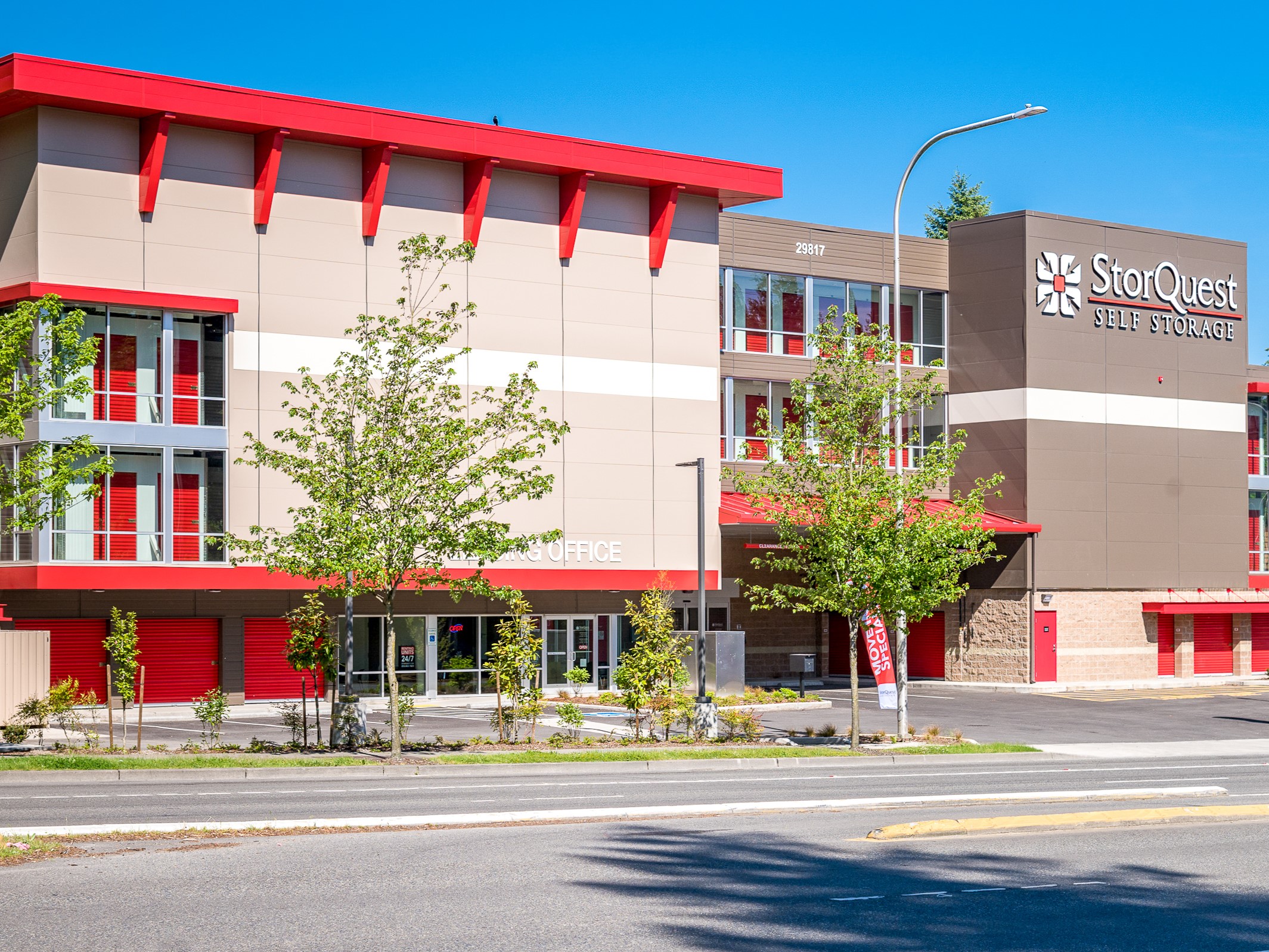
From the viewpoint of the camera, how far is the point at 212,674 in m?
36.6

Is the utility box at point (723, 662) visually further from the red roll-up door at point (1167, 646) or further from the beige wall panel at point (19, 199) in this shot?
the red roll-up door at point (1167, 646)

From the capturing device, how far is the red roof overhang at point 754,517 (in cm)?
4216

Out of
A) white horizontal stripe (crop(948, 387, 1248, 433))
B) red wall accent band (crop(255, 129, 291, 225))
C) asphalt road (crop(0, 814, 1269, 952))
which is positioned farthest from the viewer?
white horizontal stripe (crop(948, 387, 1248, 433))

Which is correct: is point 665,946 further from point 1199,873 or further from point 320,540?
point 320,540

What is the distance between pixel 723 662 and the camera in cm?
3619

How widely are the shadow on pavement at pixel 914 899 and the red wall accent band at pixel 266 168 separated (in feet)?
80.5

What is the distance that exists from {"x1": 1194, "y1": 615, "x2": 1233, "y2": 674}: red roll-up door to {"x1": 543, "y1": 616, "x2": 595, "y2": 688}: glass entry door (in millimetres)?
22275

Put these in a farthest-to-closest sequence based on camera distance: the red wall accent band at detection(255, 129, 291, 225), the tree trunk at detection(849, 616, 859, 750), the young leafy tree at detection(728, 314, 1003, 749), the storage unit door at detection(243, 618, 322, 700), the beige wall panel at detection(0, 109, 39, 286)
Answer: the storage unit door at detection(243, 618, 322, 700) → the red wall accent band at detection(255, 129, 291, 225) → the beige wall panel at detection(0, 109, 39, 286) → the young leafy tree at detection(728, 314, 1003, 749) → the tree trunk at detection(849, 616, 859, 750)

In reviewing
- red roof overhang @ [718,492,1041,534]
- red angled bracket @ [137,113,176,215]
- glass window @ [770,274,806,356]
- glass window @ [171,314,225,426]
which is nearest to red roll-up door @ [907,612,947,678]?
red roof overhang @ [718,492,1041,534]

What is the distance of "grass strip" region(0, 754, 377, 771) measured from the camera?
22406 millimetres

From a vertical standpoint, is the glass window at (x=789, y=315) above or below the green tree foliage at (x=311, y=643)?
above

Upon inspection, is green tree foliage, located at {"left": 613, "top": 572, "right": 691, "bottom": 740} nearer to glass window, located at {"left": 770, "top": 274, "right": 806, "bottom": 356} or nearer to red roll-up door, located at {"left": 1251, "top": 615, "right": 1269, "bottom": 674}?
glass window, located at {"left": 770, "top": 274, "right": 806, "bottom": 356}

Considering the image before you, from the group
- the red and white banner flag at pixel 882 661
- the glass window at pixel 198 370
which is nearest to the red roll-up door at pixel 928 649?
the red and white banner flag at pixel 882 661

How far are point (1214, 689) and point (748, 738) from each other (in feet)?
82.8
